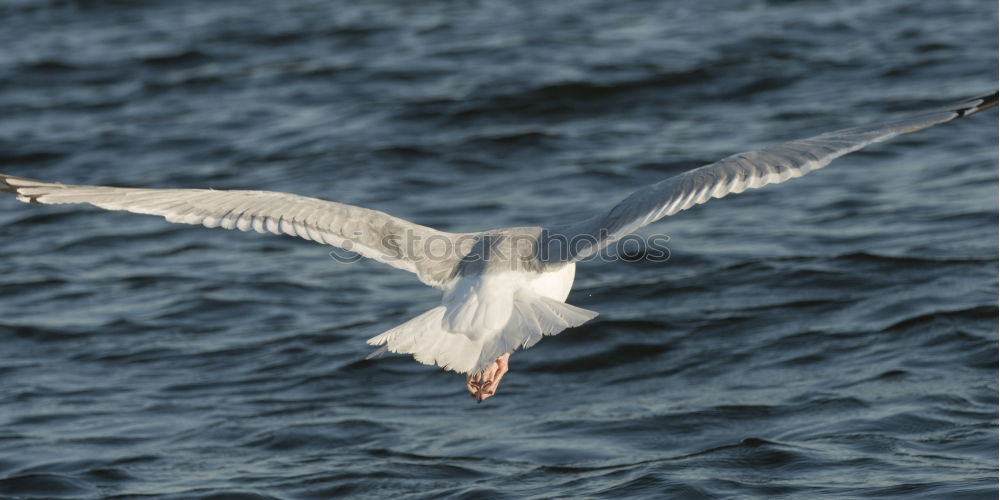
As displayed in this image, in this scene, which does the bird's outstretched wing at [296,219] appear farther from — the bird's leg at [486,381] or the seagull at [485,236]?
the bird's leg at [486,381]

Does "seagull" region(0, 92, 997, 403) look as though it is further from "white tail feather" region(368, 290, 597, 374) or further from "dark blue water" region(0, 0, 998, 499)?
"dark blue water" region(0, 0, 998, 499)

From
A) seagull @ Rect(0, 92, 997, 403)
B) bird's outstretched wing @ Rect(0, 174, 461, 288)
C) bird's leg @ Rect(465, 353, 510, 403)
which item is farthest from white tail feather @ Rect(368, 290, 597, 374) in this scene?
bird's leg @ Rect(465, 353, 510, 403)

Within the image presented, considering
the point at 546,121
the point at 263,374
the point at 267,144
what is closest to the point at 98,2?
the point at 267,144

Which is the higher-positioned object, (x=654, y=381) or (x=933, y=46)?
(x=933, y=46)

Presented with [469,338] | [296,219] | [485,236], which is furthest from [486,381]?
[296,219]

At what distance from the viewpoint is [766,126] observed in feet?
34.3

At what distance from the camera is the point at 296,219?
518 centimetres

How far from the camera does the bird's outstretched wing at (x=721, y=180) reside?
4688mm

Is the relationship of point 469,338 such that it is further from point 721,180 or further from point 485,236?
point 721,180

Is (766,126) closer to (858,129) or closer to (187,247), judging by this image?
(187,247)

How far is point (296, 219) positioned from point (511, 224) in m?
3.82

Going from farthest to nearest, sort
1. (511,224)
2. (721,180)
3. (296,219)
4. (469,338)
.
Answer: (511,224)
(296,219)
(721,180)
(469,338)

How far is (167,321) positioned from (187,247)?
156 cm

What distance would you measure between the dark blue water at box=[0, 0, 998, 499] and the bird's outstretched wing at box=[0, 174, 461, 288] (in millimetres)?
1068
